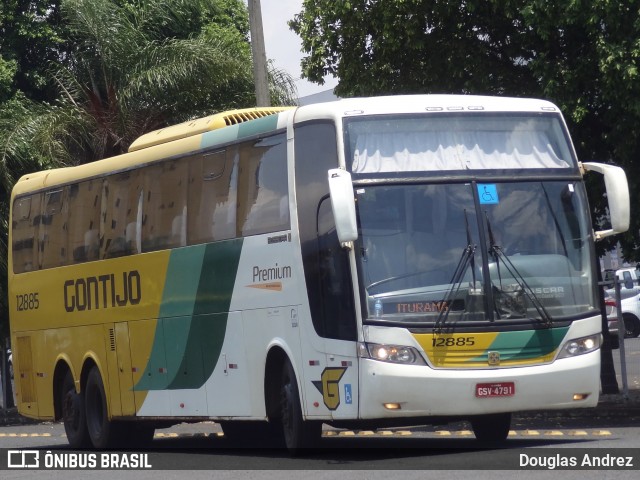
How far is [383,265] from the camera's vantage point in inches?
501

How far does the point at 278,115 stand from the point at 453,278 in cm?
272

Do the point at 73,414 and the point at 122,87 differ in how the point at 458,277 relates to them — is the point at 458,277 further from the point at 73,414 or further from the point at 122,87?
the point at 122,87

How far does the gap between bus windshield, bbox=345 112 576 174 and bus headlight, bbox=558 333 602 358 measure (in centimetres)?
168

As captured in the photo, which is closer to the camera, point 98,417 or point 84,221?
point 98,417

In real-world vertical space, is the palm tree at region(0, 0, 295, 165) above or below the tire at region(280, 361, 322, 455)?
above

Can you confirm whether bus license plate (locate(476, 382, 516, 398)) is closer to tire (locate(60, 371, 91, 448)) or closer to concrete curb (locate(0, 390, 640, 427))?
concrete curb (locate(0, 390, 640, 427))

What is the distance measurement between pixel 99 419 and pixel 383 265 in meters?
6.79

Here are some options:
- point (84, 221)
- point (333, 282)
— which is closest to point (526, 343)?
point (333, 282)

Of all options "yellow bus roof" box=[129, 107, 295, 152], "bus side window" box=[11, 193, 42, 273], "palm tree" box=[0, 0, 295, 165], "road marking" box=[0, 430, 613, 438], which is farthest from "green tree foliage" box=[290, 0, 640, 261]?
"palm tree" box=[0, 0, 295, 165]

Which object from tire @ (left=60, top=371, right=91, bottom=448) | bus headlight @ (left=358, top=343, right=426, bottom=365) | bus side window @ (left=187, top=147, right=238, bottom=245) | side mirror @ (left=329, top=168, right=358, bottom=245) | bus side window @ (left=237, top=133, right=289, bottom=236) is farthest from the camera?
tire @ (left=60, top=371, right=91, bottom=448)

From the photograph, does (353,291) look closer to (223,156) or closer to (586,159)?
(223,156)

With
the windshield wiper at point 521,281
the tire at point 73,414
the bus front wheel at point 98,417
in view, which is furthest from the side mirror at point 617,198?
the tire at point 73,414

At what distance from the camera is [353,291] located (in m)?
12.7

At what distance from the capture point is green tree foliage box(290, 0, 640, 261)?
17781 mm
